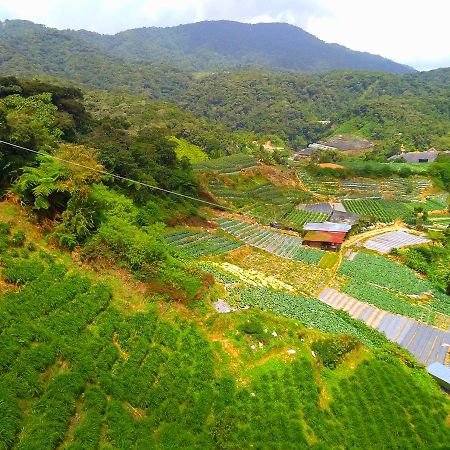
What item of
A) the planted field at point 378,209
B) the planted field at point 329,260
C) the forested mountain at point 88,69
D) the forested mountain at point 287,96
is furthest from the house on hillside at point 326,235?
the forested mountain at point 88,69

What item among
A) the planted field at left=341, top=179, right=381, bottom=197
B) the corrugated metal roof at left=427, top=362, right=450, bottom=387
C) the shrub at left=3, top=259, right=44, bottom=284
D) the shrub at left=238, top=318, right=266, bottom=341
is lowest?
the planted field at left=341, top=179, right=381, bottom=197

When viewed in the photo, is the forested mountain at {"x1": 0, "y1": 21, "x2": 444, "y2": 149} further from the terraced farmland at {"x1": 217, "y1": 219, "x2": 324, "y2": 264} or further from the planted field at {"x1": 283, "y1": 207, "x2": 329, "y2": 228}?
the terraced farmland at {"x1": 217, "y1": 219, "x2": 324, "y2": 264}

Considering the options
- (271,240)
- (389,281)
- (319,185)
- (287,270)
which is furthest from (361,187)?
(287,270)

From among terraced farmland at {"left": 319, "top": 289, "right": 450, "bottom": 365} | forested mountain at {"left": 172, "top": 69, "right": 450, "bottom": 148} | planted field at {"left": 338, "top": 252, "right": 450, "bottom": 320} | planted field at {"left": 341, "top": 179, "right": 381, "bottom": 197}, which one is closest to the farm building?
planted field at {"left": 338, "top": 252, "right": 450, "bottom": 320}

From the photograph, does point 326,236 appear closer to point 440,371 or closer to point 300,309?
point 300,309

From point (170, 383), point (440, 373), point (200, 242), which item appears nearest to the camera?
point (170, 383)

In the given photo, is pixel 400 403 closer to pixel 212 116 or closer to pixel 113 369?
pixel 113 369
